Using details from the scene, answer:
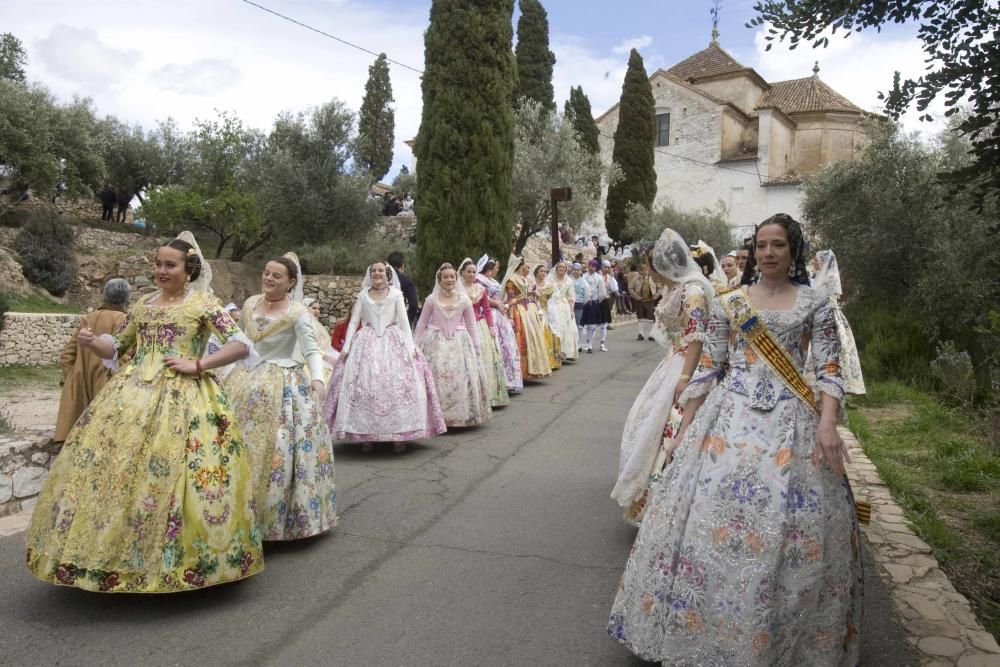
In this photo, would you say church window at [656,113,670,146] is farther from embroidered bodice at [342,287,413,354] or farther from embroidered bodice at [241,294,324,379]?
embroidered bodice at [241,294,324,379]

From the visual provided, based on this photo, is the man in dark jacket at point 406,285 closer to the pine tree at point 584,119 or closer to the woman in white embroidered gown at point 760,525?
the woman in white embroidered gown at point 760,525

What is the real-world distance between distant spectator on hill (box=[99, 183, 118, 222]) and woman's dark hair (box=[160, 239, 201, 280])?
27.3m

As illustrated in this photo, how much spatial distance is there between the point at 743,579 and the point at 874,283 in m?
12.9

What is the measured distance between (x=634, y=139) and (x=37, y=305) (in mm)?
28095

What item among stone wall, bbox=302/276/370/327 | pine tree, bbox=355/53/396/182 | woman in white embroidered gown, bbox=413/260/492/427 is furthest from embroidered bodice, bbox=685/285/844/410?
pine tree, bbox=355/53/396/182

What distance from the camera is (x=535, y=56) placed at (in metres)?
34.8

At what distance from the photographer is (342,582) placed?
4559mm

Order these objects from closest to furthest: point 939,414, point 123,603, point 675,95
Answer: point 123,603 < point 939,414 < point 675,95

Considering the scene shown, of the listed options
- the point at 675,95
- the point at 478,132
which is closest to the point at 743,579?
the point at 478,132

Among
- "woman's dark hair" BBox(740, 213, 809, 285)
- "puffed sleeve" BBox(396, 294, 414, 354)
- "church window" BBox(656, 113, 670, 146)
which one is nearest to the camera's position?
"woman's dark hair" BBox(740, 213, 809, 285)

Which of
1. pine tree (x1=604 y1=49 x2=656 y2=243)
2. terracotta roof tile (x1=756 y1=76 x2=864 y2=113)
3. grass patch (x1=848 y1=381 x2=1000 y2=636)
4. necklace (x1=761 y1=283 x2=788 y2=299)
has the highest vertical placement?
terracotta roof tile (x1=756 y1=76 x2=864 y2=113)

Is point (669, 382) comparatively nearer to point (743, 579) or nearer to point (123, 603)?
point (743, 579)

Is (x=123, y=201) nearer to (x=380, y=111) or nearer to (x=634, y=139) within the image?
(x=380, y=111)

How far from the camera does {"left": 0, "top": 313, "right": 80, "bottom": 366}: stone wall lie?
1454 cm
